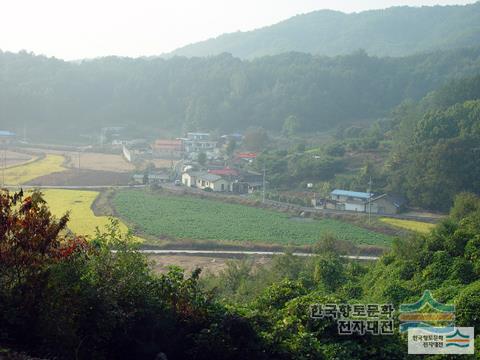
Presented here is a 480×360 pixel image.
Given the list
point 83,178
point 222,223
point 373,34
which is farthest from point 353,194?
point 373,34

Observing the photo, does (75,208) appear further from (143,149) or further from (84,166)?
(143,149)

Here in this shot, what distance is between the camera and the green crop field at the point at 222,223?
26.5 metres

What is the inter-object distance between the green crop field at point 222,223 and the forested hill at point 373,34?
422 feet

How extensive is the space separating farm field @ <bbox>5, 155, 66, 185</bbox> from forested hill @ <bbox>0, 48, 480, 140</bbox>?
66.9ft

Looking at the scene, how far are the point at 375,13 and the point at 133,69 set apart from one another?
136101 millimetres

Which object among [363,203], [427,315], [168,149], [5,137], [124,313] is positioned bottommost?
[363,203]

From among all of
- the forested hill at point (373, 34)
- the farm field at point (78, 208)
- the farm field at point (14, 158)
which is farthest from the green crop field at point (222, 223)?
the forested hill at point (373, 34)

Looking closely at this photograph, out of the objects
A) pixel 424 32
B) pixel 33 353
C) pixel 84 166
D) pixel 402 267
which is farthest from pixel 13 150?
pixel 424 32

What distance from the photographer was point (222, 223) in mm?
29281

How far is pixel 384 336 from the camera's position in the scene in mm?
9266

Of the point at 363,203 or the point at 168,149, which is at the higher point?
the point at 168,149

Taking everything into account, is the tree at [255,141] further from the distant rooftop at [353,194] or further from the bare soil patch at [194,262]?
the bare soil patch at [194,262]

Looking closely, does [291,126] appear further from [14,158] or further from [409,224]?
[409,224]

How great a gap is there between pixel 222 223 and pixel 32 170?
18.9m
